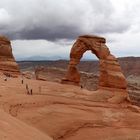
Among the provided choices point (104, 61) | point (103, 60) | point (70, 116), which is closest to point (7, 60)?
point (103, 60)

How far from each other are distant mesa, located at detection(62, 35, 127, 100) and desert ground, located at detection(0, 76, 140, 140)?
2832mm

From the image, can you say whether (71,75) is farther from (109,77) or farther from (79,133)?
(79,133)

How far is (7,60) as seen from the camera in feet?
180

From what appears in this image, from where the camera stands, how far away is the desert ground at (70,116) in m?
23.7

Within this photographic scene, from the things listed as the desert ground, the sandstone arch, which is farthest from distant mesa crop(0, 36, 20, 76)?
the desert ground

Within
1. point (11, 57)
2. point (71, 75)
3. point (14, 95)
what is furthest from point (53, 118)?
point (11, 57)

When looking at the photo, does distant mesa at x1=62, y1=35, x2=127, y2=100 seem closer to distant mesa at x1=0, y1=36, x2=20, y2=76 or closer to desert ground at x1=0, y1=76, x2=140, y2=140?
desert ground at x1=0, y1=76, x2=140, y2=140

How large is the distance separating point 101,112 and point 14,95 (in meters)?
7.13

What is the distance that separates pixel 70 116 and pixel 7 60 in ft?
97.7

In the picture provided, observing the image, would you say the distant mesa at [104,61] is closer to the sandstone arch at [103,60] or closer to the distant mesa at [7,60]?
the sandstone arch at [103,60]

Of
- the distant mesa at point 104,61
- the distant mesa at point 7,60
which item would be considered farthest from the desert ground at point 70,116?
the distant mesa at point 7,60

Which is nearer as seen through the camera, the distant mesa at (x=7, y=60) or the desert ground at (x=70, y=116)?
the desert ground at (x=70, y=116)

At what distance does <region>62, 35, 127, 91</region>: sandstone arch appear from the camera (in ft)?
122

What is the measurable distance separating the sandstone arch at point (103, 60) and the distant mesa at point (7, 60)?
15.0 m
